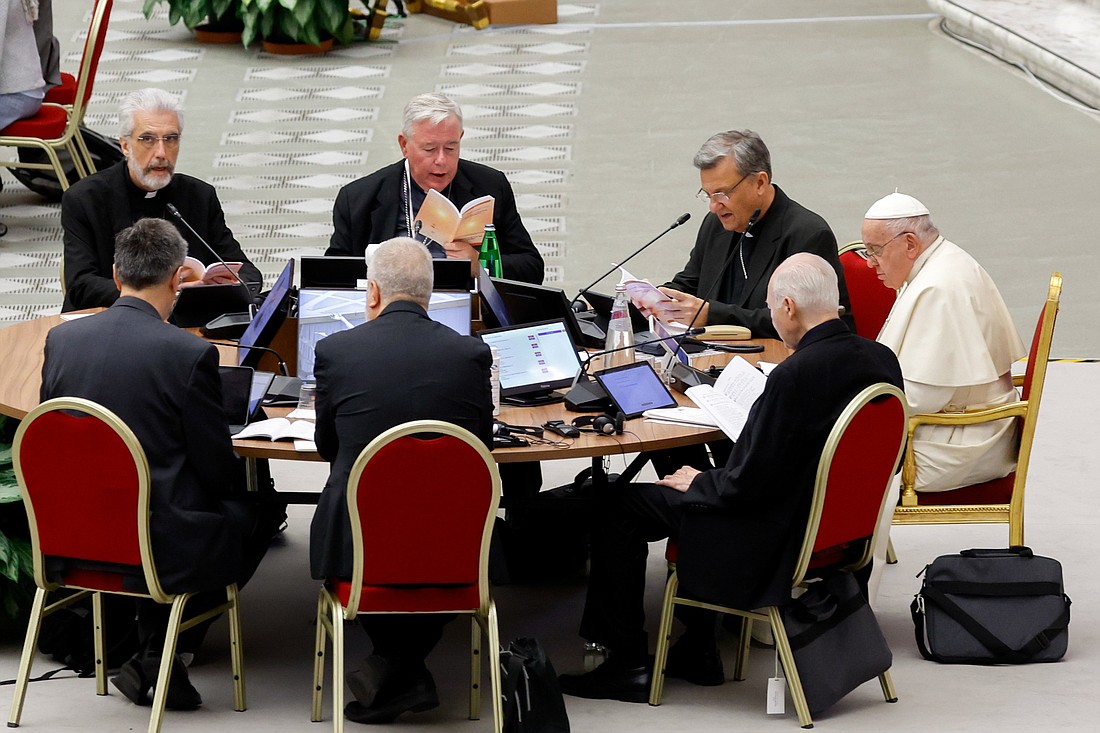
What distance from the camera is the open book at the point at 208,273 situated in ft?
16.4

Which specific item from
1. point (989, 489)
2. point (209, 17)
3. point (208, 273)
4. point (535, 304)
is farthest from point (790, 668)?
point (209, 17)

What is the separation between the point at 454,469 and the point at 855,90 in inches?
285

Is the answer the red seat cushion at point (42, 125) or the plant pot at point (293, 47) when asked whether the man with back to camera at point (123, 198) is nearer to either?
the red seat cushion at point (42, 125)

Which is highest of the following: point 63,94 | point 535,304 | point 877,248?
point 877,248

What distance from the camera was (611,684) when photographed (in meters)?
4.12

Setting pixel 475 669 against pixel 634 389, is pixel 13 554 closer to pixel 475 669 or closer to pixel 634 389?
pixel 475 669

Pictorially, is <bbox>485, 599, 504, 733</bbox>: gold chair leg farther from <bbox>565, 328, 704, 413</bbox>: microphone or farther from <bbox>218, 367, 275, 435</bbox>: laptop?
<bbox>218, 367, 275, 435</bbox>: laptop

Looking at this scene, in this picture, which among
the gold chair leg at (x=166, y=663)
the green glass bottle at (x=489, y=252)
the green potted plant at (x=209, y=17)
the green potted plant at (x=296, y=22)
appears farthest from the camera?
the green potted plant at (x=209, y=17)

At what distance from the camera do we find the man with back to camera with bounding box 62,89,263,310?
531cm

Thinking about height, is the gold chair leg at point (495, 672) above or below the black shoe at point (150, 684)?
above

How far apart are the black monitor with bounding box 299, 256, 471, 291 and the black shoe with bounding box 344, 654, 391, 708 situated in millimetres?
1044

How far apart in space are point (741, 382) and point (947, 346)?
642mm

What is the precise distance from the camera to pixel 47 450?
3711mm

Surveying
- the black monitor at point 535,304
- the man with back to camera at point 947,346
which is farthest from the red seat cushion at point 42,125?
the man with back to camera at point 947,346
